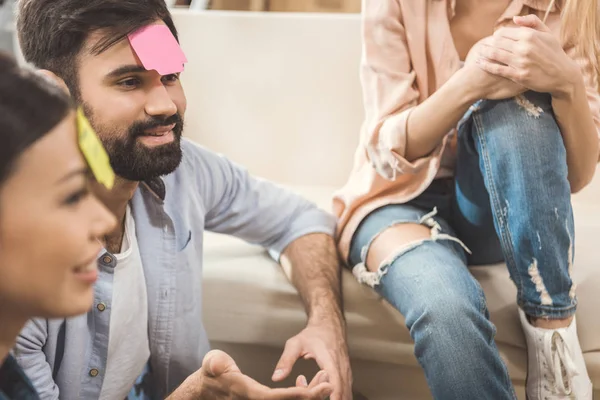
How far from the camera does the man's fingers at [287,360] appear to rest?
1116mm

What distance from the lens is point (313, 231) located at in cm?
137

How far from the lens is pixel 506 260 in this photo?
1143mm

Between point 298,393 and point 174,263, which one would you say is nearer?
point 298,393

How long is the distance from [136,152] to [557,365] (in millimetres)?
678

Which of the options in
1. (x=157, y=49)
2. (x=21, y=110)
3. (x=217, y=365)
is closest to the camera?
(x=21, y=110)

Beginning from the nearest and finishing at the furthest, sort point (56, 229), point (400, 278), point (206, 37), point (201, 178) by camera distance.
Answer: point (56, 229), point (400, 278), point (201, 178), point (206, 37)

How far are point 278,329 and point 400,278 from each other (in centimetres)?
30

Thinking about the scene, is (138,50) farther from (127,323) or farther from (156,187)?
(127,323)

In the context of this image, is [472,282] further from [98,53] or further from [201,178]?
[98,53]

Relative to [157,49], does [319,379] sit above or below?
below

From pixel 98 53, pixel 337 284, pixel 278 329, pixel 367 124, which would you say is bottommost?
pixel 278 329

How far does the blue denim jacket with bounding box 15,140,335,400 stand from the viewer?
Result: 1053 mm

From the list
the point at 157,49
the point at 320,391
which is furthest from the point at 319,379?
the point at 157,49

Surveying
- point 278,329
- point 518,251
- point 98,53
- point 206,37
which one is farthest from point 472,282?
point 206,37
